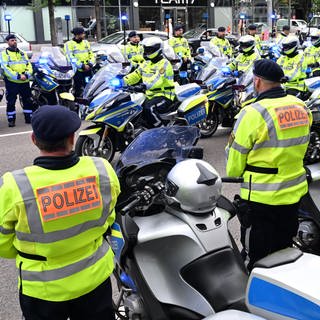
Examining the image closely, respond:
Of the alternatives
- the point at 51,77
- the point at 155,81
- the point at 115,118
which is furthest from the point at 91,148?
the point at 51,77

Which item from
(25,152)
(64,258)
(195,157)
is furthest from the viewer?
(25,152)

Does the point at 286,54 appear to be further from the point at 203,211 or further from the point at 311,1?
the point at 311,1

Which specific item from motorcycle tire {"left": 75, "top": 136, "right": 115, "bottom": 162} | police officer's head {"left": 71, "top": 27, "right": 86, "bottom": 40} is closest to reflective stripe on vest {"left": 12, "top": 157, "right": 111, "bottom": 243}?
motorcycle tire {"left": 75, "top": 136, "right": 115, "bottom": 162}

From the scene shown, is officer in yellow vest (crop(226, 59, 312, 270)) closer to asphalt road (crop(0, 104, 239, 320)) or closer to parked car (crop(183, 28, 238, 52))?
asphalt road (crop(0, 104, 239, 320))

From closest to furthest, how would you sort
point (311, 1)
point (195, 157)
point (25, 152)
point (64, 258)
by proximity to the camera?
point (64, 258)
point (195, 157)
point (25, 152)
point (311, 1)

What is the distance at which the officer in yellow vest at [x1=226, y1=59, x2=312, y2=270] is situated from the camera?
327 centimetres

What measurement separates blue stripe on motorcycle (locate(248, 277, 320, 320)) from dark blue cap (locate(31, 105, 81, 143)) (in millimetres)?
1051

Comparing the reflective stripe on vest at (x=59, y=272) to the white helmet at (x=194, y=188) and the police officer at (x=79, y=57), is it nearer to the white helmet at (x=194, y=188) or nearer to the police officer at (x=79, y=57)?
the white helmet at (x=194, y=188)

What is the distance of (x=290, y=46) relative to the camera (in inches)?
358

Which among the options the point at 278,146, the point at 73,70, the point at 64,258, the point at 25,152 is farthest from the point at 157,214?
the point at 73,70

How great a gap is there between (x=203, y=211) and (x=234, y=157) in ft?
2.37

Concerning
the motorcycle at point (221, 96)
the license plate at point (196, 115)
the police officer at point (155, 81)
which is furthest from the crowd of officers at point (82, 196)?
the motorcycle at point (221, 96)

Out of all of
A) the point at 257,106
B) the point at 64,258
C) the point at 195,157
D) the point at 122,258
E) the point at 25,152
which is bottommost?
the point at 25,152

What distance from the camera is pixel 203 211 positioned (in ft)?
9.00
